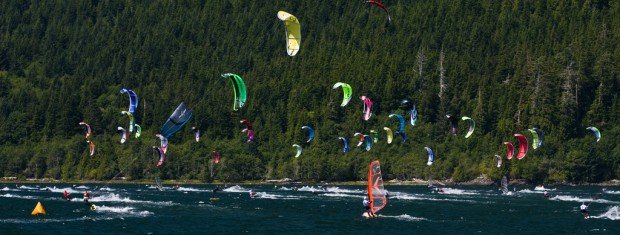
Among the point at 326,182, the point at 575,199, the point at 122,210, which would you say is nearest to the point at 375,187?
the point at 122,210

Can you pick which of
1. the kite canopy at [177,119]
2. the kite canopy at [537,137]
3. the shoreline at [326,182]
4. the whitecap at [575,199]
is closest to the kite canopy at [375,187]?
the kite canopy at [177,119]

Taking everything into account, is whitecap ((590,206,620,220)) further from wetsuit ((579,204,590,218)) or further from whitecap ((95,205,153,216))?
whitecap ((95,205,153,216))

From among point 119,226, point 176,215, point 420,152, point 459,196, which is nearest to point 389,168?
point 420,152

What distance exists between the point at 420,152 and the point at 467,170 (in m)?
10.7

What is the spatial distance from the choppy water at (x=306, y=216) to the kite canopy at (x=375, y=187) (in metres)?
1.17

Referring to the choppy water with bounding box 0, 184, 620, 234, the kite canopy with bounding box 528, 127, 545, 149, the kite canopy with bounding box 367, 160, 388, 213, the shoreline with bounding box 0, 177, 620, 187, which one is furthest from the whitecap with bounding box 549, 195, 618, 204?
the shoreline with bounding box 0, 177, 620, 187

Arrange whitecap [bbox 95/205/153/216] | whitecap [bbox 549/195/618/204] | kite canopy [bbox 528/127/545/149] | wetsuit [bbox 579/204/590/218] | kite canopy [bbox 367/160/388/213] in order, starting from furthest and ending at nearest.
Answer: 1. kite canopy [bbox 528/127/545/149]
2. whitecap [bbox 549/195/618/204]
3. whitecap [bbox 95/205/153/216]
4. wetsuit [bbox 579/204/590/218]
5. kite canopy [bbox 367/160/388/213]

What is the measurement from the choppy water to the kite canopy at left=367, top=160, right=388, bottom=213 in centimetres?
117

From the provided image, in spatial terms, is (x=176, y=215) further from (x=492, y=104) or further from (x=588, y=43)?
(x=588, y=43)

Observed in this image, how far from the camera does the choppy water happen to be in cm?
6103

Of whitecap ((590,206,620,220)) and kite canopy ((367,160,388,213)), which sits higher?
kite canopy ((367,160,388,213))

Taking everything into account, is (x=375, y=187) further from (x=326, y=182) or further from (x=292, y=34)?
(x=326, y=182)

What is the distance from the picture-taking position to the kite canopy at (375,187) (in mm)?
60562

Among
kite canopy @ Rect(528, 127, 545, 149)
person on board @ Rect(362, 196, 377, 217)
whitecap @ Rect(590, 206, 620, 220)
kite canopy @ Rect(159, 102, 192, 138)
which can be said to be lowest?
whitecap @ Rect(590, 206, 620, 220)
